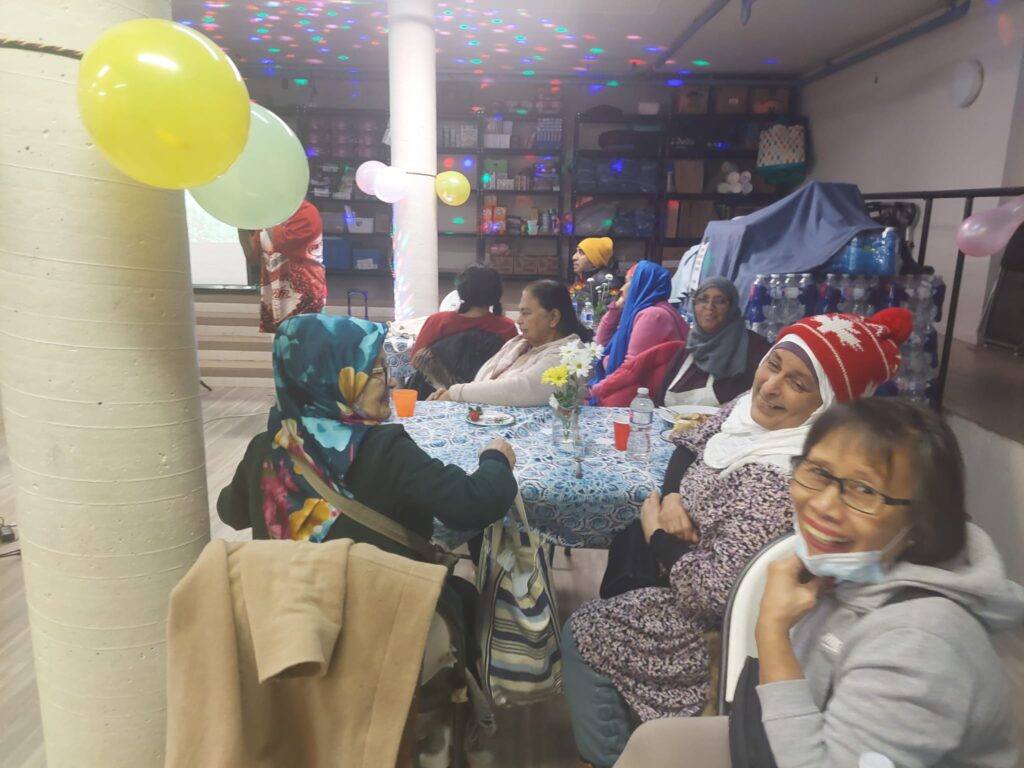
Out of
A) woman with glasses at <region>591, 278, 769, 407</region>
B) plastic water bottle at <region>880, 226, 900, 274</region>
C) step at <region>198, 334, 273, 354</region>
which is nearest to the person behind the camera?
woman with glasses at <region>591, 278, 769, 407</region>

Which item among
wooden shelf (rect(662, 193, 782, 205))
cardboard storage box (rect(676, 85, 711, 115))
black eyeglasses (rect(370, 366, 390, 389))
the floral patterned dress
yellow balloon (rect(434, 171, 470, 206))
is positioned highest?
cardboard storage box (rect(676, 85, 711, 115))

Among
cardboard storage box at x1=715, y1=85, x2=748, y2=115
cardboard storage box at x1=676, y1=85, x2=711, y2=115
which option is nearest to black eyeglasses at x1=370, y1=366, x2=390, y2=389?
cardboard storage box at x1=676, y1=85, x2=711, y2=115

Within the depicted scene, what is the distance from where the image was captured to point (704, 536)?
1.37 meters

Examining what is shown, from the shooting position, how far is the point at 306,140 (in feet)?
22.2

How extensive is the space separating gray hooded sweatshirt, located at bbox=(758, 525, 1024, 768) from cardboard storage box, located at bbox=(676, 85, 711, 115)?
6.66m

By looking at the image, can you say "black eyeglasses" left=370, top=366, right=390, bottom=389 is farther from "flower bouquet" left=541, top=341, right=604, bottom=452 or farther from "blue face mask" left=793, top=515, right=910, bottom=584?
"blue face mask" left=793, top=515, right=910, bottom=584

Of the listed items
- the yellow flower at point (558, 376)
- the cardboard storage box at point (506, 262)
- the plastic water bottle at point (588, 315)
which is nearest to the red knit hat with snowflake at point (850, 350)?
the yellow flower at point (558, 376)

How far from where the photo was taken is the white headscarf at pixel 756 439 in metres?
1.32

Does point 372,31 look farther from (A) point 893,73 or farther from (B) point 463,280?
(A) point 893,73

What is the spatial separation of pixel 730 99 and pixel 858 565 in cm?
686

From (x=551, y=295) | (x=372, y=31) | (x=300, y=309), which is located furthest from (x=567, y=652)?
(x=372, y=31)

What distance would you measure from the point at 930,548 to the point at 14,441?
57.1 inches

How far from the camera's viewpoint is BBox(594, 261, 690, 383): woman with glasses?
119 inches

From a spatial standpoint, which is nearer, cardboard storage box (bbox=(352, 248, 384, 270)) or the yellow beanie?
the yellow beanie
